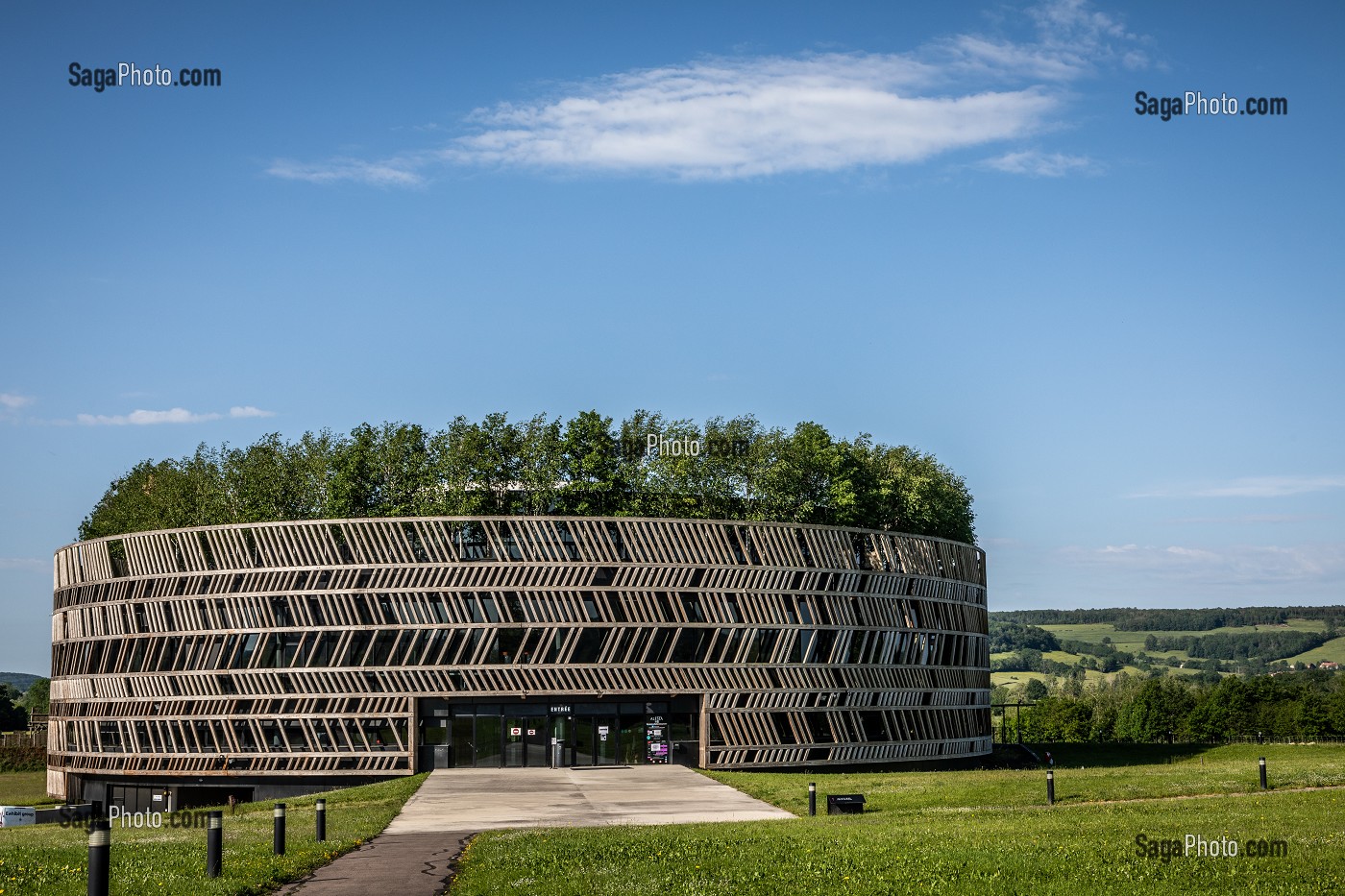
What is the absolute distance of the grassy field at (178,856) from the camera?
58.2 ft

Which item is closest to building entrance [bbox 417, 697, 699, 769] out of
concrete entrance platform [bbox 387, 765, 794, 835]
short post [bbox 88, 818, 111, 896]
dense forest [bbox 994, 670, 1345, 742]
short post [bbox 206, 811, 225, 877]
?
concrete entrance platform [bbox 387, 765, 794, 835]

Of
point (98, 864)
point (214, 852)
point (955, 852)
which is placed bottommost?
point (955, 852)

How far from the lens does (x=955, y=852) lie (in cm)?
2042

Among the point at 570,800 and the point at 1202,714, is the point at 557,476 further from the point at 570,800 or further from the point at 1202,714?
the point at 1202,714

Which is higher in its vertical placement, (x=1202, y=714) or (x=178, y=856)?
(x=178, y=856)

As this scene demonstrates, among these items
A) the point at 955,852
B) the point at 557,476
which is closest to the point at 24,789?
the point at 557,476

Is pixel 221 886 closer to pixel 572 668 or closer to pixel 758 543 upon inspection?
pixel 572 668

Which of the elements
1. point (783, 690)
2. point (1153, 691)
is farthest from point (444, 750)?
point (1153, 691)

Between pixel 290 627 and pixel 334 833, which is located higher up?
pixel 290 627

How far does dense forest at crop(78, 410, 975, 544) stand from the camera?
73875mm

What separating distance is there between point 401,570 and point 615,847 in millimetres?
34132

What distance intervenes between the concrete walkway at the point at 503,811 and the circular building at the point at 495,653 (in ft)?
8.16

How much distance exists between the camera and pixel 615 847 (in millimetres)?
22516

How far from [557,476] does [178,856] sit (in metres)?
53.0
